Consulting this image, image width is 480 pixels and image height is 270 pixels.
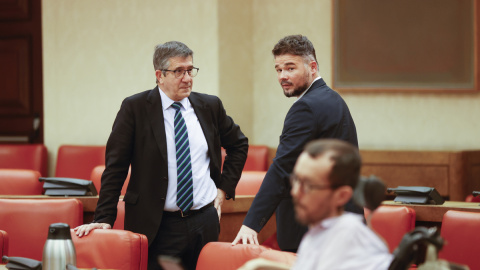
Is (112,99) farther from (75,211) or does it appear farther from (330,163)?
(330,163)

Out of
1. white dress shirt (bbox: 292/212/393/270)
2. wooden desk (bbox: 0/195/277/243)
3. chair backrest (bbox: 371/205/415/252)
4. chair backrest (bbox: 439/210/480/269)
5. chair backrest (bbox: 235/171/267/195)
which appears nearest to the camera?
white dress shirt (bbox: 292/212/393/270)

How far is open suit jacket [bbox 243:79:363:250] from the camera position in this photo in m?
2.81

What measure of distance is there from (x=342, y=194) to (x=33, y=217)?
216 cm

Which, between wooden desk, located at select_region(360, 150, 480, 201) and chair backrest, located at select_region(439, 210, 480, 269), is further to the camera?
wooden desk, located at select_region(360, 150, 480, 201)

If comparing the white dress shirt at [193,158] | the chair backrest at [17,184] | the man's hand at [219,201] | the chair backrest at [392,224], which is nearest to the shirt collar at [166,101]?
the white dress shirt at [193,158]

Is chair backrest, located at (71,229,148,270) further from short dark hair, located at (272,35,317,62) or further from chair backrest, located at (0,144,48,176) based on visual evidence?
chair backrest, located at (0,144,48,176)

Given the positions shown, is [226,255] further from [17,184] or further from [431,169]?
[431,169]

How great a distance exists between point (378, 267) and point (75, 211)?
2.09 m

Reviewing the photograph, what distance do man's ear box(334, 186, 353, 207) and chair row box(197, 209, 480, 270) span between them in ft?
2.21

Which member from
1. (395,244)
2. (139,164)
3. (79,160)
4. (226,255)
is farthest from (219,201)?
(79,160)

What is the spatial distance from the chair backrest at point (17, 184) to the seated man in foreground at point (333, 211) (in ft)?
9.92

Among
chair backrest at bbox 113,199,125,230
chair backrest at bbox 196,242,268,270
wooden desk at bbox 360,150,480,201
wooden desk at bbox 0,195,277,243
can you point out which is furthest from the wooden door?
chair backrest at bbox 196,242,268,270

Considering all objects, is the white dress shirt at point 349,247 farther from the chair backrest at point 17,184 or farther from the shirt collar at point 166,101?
the chair backrest at point 17,184

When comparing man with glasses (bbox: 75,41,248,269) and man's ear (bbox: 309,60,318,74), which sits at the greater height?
man's ear (bbox: 309,60,318,74)
